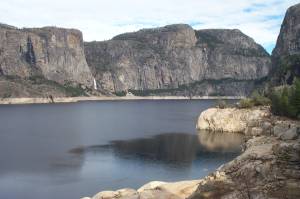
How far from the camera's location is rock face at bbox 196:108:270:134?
520 ft

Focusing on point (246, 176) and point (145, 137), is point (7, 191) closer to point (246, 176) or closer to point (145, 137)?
point (246, 176)

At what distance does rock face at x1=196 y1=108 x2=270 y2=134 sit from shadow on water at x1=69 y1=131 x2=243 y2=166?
505 centimetres

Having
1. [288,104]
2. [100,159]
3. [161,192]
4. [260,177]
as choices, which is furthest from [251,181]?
[288,104]

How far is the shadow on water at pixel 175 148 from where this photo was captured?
122 m

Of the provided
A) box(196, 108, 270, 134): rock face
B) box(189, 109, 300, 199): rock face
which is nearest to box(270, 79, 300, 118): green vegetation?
box(196, 108, 270, 134): rock face

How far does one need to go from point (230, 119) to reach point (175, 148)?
38.4 metres

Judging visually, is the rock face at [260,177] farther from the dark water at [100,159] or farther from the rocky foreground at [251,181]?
the dark water at [100,159]

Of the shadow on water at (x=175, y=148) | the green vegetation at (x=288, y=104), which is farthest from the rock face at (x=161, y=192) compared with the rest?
the green vegetation at (x=288, y=104)

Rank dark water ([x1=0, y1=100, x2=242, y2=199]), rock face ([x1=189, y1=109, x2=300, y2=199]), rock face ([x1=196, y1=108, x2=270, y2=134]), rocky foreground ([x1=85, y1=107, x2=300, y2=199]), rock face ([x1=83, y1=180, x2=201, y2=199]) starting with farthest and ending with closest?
rock face ([x1=196, y1=108, x2=270, y2=134]) < dark water ([x1=0, y1=100, x2=242, y2=199]) < rock face ([x1=83, y1=180, x2=201, y2=199]) < rocky foreground ([x1=85, y1=107, x2=300, y2=199]) < rock face ([x1=189, y1=109, x2=300, y2=199])

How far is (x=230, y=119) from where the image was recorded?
17050 centimetres

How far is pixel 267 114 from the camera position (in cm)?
15338

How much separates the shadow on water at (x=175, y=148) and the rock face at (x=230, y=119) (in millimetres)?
5049

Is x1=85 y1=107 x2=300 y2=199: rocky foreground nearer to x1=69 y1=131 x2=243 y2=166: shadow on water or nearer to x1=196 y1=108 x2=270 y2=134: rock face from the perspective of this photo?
x1=69 y1=131 x2=243 y2=166: shadow on water

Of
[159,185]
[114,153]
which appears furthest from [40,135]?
[159,185]
